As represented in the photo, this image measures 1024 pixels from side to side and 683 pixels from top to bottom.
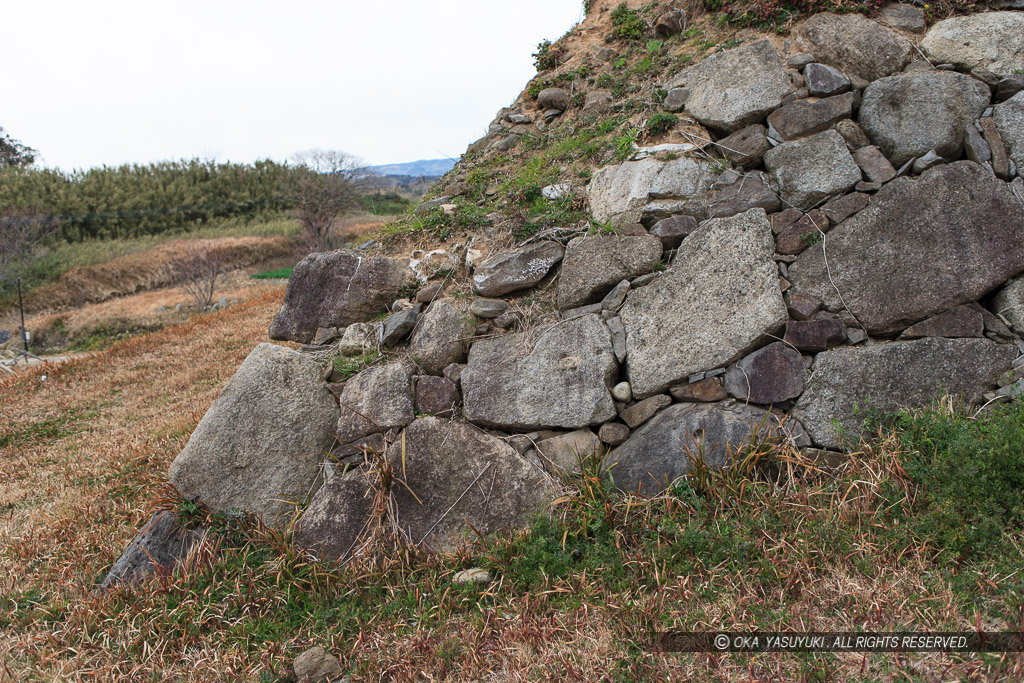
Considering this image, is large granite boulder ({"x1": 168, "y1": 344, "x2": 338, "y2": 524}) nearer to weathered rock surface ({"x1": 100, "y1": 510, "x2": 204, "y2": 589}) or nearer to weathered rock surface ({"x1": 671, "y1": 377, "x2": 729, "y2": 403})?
weathered rock surface ({"x1": 100, "y1": 510, "x2": 204, "y2": 589})

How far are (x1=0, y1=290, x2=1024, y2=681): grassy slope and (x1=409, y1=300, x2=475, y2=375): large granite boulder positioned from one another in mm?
1297

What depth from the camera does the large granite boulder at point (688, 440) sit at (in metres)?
3.30

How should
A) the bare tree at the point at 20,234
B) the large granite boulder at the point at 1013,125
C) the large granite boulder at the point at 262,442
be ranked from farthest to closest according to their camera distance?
the bare tree at the point at 20,234 < the large granite boulder at the point at 262,442 < the large granite boulder at the point at 1013,125

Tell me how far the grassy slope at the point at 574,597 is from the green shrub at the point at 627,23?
169 inches

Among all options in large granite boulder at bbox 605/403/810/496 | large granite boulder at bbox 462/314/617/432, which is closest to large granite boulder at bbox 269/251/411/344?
large granite boulder at bbox 462/314/617/432

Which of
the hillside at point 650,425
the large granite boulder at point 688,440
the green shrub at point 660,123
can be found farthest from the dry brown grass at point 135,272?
the large granite boulder at point 688,440

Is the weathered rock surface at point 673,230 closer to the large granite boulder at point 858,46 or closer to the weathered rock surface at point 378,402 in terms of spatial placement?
the large granite boulder at point 858,46

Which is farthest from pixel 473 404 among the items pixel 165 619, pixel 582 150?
pixel 582 150

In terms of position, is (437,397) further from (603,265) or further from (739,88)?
(739,88)

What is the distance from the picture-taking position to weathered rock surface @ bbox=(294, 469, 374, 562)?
3545 mm

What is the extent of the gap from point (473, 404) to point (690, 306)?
1514 millimetres

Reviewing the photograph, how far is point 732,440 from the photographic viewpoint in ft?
10.9

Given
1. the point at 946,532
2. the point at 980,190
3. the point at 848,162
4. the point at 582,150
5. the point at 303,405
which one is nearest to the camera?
the point at 946,532

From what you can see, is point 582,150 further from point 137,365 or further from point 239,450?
point 137,365
